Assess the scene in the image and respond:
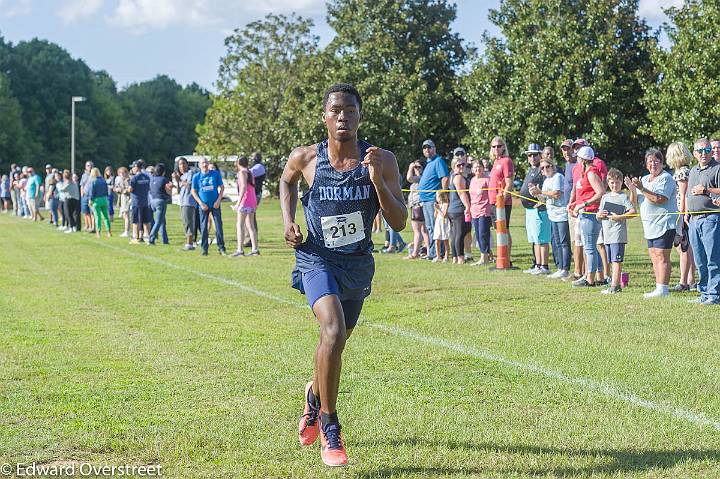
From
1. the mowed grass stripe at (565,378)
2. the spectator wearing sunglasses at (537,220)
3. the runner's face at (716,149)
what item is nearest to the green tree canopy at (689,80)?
the spectator wearing sunglasses at (537,220)

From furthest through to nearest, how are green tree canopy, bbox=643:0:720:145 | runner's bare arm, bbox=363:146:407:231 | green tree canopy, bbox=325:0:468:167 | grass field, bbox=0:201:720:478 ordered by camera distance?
green tree canopy, bbox=325:0:468:167, green tree canopy, bbox=643:0:720:145, grass field, bbox=0:201:720:478, runner's bare arm, bbox=363:146:407:231

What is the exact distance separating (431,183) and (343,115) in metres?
13.5

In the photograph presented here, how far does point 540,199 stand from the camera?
1582 cm

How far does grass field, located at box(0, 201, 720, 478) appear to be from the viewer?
563 centimetres

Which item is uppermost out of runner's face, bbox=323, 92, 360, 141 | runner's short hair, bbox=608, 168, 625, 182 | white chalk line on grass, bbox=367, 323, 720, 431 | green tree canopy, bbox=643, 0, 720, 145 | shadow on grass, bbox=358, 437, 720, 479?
green tree canopy, bbox=643, 0, 720, 145

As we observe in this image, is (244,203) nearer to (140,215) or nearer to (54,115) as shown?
(140,215)

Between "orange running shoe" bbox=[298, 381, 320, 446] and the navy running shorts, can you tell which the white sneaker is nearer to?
the navy running shorts

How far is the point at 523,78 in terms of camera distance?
156ft

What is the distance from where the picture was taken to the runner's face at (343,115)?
5.66m

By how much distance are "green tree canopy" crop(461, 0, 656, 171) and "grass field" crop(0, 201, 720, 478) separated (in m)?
32.5

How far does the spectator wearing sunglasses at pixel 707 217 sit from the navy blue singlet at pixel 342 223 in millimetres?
7556

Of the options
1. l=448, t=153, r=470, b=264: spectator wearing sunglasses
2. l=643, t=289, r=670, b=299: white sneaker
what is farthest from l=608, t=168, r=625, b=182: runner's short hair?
l=448, t=153, r=470, b=264: spectator wearing sunglasses

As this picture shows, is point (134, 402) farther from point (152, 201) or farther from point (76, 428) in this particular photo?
point (152, 201)

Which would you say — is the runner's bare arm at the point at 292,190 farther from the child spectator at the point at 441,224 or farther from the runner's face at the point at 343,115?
the child spectator at the point at 441,224
